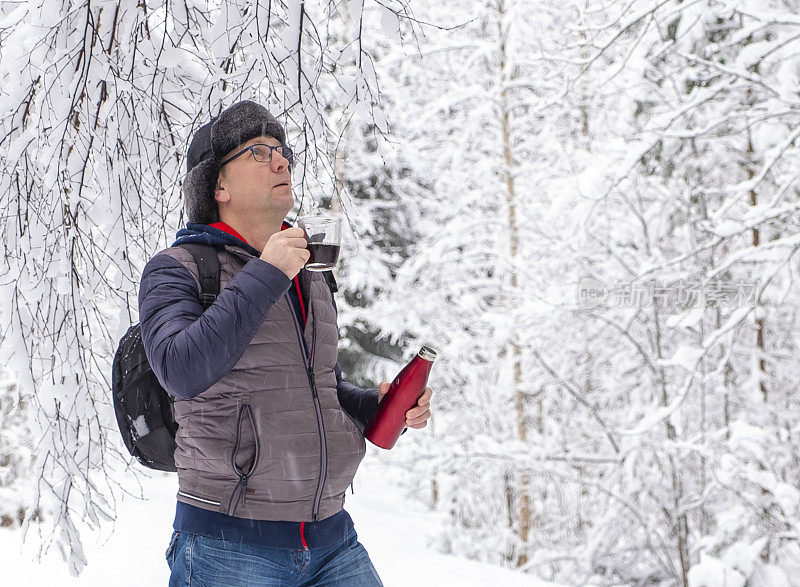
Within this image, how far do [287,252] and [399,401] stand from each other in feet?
1.78

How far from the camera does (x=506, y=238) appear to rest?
9070 mm

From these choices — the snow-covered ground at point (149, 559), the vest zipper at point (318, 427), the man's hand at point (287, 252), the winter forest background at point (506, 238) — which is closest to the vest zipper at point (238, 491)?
the vest zipper at point (318, 427)

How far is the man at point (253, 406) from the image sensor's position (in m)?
1.53

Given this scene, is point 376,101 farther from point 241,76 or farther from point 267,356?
point 267,356

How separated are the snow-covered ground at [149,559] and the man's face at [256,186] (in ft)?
6.16

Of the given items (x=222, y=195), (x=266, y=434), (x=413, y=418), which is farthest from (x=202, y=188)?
(x=413, y=418)

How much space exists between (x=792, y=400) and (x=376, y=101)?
728 centimetres

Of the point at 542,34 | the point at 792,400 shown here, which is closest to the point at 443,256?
the point at 542,34

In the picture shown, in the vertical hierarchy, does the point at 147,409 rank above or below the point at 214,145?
below

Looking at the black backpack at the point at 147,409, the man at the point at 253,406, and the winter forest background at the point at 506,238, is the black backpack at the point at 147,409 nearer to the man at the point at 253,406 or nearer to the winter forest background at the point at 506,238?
the man at the point at 253,406

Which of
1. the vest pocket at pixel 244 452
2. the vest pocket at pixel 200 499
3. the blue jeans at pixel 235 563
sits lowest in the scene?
the blue jeans at pixel 235 563

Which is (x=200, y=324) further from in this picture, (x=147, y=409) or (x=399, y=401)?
(x=399, y=401)

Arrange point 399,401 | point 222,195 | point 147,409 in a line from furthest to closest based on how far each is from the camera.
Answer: point 399,401
point 222,195
point 147,409

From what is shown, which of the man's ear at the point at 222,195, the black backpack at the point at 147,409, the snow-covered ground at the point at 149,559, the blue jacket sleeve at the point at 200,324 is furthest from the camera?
the snow-covered ground at the point at 149,559
